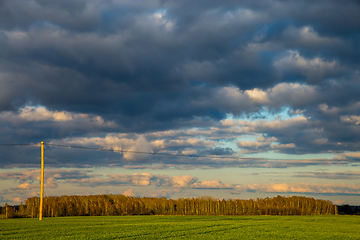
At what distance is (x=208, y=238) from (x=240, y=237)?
280 cm

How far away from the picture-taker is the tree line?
78.3m

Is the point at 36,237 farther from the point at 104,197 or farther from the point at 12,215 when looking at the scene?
the point at 104,197

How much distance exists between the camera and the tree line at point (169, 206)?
257ft

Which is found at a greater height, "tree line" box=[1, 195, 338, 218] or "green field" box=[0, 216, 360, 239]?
"green field" box=[0, 216, 360, 239]

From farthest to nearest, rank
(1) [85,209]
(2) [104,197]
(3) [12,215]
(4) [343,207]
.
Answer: (4) [343,207] → (2) [104,197] → (1) [85,209] → (3) [12,215]

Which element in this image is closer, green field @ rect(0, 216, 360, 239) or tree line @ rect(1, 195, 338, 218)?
green field @ rect(0, 216, 360, 239)

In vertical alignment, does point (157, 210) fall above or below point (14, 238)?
below

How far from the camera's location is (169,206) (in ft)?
305

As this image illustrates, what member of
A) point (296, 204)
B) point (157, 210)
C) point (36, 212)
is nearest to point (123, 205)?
point (157, 210)

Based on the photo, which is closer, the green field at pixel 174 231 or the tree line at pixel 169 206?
the green field at pixel 174 231

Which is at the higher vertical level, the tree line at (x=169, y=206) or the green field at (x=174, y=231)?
the green field at (x=174, y=231)

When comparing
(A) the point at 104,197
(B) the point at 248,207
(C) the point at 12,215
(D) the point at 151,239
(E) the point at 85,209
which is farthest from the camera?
(A) the point at 104,197

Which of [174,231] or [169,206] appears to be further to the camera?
[169,206]

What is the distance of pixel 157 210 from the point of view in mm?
89188
